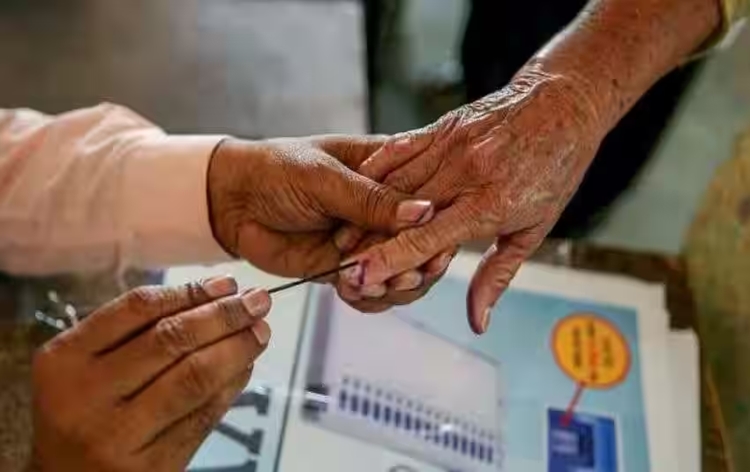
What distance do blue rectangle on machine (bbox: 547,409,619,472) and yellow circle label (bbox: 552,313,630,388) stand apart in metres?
0.04

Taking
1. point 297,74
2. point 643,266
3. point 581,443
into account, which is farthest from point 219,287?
point 297,74

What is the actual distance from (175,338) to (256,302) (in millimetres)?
57

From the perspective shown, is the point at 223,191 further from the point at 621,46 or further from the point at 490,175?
the point at 621,46

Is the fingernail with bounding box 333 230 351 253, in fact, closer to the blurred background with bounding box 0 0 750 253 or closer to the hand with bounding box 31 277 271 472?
the hand with bounding box 31 277 271 472

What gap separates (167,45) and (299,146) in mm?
912

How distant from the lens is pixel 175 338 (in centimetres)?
67

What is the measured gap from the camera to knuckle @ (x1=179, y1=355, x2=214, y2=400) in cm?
66

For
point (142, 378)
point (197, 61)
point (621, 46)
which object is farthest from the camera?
point (197, 61)

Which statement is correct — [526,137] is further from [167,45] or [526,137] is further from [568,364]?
[167,45]

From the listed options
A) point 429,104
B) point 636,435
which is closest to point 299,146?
point 636,435

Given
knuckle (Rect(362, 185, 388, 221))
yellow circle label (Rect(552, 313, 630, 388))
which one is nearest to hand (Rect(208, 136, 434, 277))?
knuckle (Rect(362, 185, 388, 221))

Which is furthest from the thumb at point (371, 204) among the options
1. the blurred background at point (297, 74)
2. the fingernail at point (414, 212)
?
the blurred background at point (297, 74)

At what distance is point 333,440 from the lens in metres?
0.82

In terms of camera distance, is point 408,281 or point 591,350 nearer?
point 408,281
